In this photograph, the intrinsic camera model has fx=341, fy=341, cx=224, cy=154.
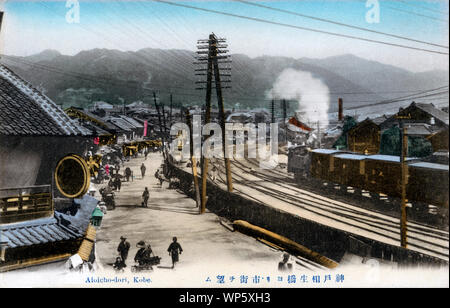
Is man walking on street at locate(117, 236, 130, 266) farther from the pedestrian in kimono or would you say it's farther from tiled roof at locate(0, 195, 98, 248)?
tiled roof at locate(0, 195, 98, 248)

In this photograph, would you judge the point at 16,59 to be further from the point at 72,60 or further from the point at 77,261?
the point at 77,261

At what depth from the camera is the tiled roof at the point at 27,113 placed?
10.6 m

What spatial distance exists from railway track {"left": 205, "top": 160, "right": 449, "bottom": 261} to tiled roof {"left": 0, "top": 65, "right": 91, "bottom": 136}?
489 inches

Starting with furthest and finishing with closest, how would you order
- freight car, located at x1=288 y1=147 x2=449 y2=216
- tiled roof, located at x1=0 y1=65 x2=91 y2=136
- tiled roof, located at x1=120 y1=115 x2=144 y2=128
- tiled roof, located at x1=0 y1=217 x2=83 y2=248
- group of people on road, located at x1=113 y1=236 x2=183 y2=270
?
tiled roof, located at x1=120 y1=115 x2=144 y2=128
freight car, located at x1=288 y1=147 x2=449 y2=216
group of people on road, located at x1=113 y1=236 x2=183 y2=270
tiled roof, located at x1=0 y1=65 x2=91 y2=136
tiled roof, located at x1=0 y1=217 x2=83 y2=248

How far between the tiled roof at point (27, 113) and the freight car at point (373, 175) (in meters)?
15.1

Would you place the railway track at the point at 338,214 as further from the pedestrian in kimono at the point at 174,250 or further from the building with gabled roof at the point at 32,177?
the building with gabled roof at the point at 32,177

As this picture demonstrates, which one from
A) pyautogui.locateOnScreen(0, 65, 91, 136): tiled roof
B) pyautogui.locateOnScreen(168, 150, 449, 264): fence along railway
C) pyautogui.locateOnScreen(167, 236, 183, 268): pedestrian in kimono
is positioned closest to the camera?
pyautogui.locateOnScreen(0, 65, 91, 136): tiled roof

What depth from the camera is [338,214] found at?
18703 mm

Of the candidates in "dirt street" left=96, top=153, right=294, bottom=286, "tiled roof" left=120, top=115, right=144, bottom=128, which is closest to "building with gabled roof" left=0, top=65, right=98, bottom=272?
"dirt street" left=96, top=153, right=294, bottom=286

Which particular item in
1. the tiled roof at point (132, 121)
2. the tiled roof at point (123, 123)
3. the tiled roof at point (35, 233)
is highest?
the tiled roof at point (132, 121)

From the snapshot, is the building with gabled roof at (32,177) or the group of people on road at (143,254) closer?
the building with gabled roof at (32,177)

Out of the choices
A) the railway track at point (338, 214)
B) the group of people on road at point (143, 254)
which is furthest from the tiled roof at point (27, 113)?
the railway track at point (338, 214)

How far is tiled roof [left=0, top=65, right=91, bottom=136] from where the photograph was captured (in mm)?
Answer: 10616

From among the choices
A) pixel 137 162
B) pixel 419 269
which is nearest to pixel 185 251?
pixel 419 269
